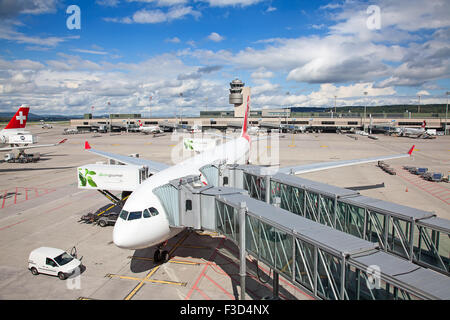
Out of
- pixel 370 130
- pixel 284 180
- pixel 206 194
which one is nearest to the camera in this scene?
pixel 206 194

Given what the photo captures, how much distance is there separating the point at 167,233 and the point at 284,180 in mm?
8766

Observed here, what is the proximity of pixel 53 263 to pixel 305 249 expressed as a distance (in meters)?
15.1

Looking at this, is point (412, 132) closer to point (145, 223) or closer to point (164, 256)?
point (164, 256)

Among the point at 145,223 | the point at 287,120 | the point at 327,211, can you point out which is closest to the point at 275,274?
the point at 327,211

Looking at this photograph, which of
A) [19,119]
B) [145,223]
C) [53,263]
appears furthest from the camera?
[19,119]

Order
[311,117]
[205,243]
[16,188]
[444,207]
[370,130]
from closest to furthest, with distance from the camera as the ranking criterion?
[205,243]
[444,207]
[16,188]
[370,130]
[311,117]

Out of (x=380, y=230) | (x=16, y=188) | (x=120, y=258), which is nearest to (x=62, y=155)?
(x=16, y=188)

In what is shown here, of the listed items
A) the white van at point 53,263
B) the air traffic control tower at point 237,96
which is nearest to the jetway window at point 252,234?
the white van at point 53,263

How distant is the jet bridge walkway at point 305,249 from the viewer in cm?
911

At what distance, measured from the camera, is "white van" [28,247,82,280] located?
674 inches

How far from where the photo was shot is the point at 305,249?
11.5 m

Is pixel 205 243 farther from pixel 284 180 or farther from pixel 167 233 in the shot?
pixel 284 180

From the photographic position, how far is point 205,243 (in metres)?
21.9

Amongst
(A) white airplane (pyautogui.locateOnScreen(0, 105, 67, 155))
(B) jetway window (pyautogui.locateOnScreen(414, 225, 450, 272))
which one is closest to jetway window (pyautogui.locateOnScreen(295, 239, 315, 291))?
(B) jetway window (pyautogui.locateOnScreen(414, 225, 450, 272))
